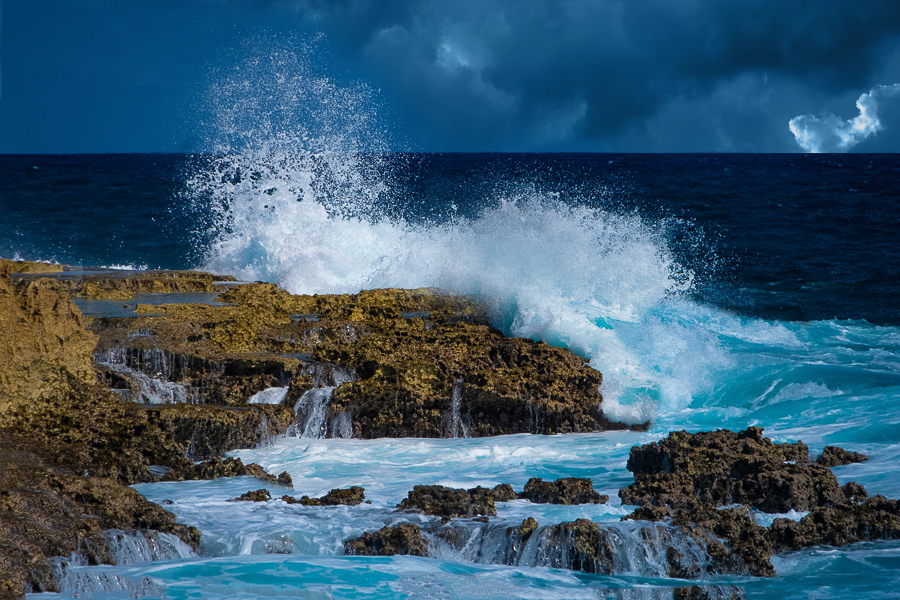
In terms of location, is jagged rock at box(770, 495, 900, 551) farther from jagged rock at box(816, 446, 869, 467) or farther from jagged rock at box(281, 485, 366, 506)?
jagged rock at box(281, 485, 366, 506)

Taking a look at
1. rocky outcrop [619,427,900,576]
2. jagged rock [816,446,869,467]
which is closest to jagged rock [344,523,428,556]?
rocky outcrop [619,427,900,576]

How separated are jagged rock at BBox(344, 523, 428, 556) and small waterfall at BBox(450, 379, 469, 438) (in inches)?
117

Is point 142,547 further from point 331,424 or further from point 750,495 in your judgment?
point 750,495

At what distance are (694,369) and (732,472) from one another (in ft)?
13.0

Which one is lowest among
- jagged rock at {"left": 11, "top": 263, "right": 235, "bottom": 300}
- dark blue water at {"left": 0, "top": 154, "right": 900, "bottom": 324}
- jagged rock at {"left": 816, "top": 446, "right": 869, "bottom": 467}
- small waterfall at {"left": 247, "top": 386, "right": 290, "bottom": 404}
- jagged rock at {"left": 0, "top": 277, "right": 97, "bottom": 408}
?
jagged rock at {"left": 816, "top": 446, "right": 869, "bottom": 467}

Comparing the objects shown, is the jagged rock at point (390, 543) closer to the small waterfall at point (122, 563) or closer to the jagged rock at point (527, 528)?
the jagged rock at point (527, 528)

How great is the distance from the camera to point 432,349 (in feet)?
26.8

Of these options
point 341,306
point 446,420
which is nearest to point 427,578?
point 446,420

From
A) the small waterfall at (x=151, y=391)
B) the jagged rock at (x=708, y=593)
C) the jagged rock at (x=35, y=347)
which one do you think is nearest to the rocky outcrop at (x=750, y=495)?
the jagged rock at (x=708, y=593)

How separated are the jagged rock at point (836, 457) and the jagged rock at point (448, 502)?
2751mm

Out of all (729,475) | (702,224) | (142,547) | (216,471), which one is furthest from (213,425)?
(702,224)

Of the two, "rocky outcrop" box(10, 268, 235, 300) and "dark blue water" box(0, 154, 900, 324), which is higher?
"dark blue water" box(0, 154, 900, 324)

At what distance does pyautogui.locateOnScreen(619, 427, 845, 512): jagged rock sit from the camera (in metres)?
5.10

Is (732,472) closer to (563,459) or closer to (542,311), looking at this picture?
(563,459)
